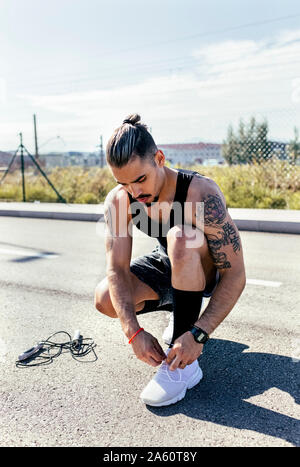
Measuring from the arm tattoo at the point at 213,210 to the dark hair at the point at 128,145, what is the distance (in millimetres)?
363

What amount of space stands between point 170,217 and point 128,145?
0.49 metres

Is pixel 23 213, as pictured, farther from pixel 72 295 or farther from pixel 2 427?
pixel 2 427

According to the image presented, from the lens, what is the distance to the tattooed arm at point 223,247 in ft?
7.25

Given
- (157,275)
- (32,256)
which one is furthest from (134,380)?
(32,256)

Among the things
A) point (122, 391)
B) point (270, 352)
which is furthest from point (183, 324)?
point (270, 352)

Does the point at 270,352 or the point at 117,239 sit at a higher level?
the point at 117,239

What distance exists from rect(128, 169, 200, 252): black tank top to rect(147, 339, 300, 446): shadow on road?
0.75 meters

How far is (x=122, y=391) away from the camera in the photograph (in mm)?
2311

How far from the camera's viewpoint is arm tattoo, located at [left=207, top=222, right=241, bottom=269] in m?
2.29

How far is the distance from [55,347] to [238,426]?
1333mm

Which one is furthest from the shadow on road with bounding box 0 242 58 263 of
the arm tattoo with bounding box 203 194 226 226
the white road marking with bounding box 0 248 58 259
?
the arm tattoo with bounding box 203 194 226 226

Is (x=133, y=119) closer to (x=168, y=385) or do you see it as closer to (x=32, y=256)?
(x=168, y=385)

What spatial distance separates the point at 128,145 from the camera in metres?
2.10
